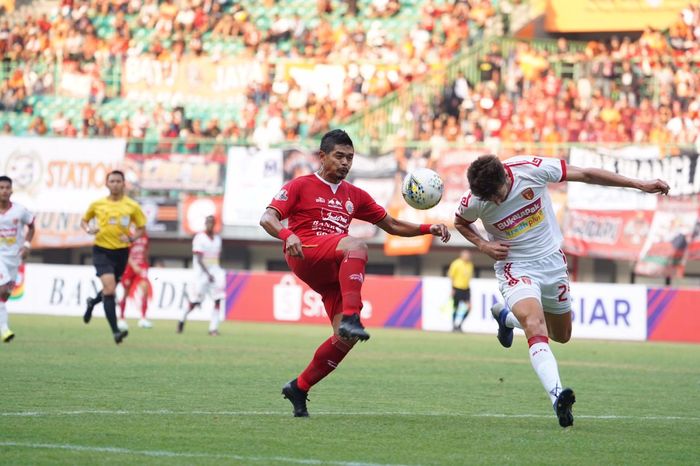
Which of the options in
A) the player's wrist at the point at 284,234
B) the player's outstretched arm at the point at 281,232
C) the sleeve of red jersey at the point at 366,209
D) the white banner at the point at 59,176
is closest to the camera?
the player's outstretched arm at the point at 281,232

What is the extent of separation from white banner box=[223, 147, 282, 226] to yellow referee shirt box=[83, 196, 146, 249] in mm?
13157

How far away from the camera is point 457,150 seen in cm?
3119

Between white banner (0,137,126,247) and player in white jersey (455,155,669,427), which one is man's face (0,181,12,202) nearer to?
player in white jersey (455,155,669,427)

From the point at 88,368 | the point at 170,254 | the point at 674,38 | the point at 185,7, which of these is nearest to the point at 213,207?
the point at 170,254

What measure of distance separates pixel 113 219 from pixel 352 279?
988cm

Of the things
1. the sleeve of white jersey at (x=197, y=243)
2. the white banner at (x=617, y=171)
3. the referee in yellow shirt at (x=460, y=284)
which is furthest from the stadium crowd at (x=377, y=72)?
the sleeve of white jersey at (x=197, y=243)

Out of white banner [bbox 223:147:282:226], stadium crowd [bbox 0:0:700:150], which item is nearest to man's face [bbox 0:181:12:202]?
white banner [bbox 223:147:282:226]

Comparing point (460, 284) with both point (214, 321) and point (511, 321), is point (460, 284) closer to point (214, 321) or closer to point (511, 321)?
point (214, 321)

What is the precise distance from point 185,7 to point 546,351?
32.4 m

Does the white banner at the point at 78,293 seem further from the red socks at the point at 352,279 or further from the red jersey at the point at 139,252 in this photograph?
the red socks at the point at 352,279

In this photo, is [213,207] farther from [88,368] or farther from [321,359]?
[321,359]

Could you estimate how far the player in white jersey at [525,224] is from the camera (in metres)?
9.68

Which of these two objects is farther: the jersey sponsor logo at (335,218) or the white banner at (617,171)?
the white banner at (617,171)

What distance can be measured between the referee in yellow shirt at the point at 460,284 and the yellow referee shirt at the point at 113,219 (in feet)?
39.0
